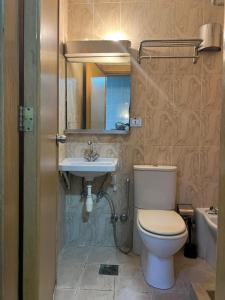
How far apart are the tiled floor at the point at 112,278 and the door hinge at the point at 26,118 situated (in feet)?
4.20

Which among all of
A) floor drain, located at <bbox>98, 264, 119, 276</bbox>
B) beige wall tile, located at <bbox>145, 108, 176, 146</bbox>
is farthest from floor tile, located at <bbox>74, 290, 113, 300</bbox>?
beige wall tile, located at <bbox>145, 108, 176, 146</bbox>

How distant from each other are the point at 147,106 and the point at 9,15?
5.84ft

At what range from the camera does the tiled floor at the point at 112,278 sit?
189 cm

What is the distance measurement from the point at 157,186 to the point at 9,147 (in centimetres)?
167

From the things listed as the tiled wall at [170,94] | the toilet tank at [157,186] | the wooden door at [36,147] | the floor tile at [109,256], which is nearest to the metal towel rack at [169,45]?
the tiled wall at [170,94]

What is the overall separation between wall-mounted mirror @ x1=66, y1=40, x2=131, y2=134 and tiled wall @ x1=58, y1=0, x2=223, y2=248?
0.09m

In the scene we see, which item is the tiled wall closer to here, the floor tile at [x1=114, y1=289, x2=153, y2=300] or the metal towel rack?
the metal towel rack

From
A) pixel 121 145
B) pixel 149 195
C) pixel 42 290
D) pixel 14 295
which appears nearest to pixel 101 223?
pixel 149 195

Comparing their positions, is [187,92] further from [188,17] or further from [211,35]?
[188,17]

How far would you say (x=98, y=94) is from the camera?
2566 millimetres

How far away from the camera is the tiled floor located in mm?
1891

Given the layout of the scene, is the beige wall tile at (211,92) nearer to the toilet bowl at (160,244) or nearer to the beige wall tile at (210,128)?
the beige wall tile at (210,128)

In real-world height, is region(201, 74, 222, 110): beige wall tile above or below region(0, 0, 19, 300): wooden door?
above

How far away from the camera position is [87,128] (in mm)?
2602
